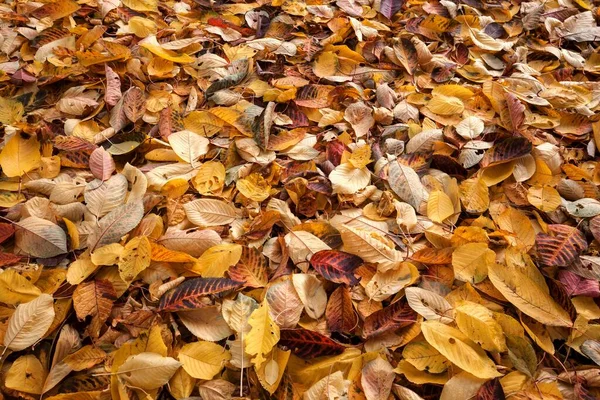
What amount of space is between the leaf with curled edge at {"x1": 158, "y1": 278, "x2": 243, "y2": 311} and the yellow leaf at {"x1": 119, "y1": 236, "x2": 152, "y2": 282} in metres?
0.06

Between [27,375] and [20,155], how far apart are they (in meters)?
0.45

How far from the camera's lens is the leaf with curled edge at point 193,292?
730mm

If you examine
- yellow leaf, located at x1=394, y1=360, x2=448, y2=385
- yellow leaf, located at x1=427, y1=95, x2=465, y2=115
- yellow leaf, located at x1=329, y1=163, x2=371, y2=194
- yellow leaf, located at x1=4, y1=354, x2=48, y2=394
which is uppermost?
yellow leaf, located at x1=427, y1=95, x2=465, y2=115

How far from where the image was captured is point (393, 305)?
0.76 metres

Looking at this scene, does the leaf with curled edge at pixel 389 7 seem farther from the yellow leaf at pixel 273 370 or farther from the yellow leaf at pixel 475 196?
the yellow leaf at pixel 273 370

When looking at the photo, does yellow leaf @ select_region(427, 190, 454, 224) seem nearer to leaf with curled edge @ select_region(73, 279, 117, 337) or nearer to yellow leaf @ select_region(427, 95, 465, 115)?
yellow leaf @ select_region(427, 95, 465, 115)

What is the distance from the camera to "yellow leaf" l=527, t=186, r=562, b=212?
0.89 m

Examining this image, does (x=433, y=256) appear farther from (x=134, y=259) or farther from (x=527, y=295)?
(x=134, y=259)

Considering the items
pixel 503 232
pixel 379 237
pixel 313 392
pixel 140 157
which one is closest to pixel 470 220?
pixel 503 232

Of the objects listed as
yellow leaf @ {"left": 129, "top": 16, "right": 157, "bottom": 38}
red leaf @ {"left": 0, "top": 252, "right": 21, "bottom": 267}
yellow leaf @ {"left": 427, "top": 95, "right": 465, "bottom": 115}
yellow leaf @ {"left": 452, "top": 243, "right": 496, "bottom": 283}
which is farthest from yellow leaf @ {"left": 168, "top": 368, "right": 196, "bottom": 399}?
yellow leaf @ {"left": 129, "top": 16, "right": 157, "bottom": 38}

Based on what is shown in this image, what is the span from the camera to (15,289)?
739mm

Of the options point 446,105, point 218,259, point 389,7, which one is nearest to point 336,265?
point 218,259

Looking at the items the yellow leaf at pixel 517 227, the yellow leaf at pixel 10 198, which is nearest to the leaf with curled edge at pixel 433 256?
the yellow leaf at pixel 517 227

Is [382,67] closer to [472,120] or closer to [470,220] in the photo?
[472,120]
